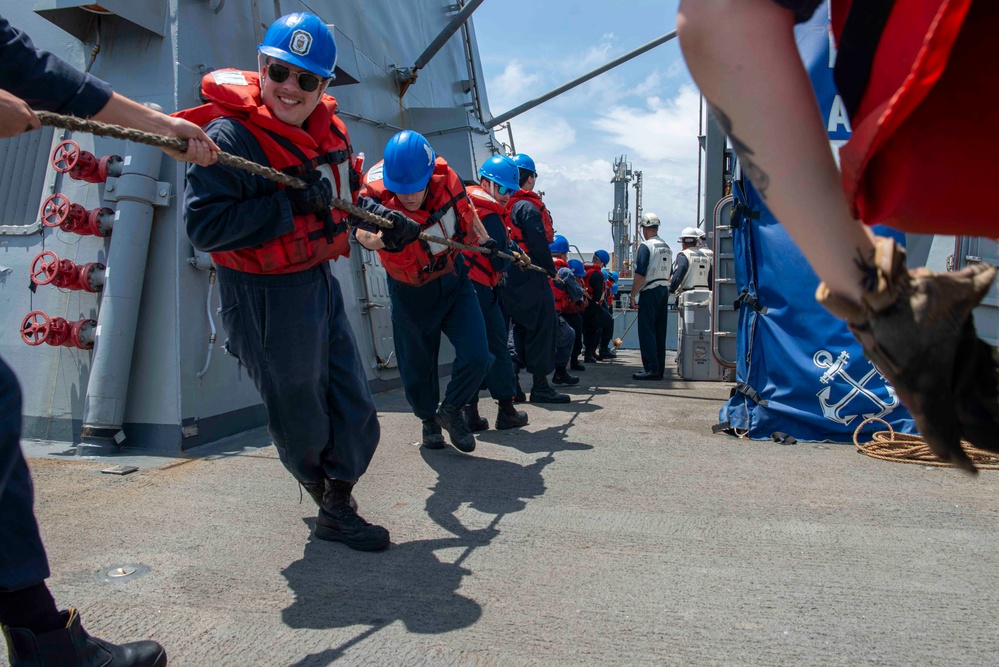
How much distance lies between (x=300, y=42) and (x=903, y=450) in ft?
11.4

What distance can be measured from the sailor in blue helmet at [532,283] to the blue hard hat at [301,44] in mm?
3307

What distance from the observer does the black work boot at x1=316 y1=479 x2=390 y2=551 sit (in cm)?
246

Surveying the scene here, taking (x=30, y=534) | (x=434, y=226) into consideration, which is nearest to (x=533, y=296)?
(x=434, y=226)

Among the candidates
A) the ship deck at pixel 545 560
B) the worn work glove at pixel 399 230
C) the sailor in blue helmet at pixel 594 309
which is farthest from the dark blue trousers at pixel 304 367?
the sailor in blue helmet at pixel 594 309

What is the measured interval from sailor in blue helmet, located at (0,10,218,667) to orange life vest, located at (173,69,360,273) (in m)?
0.74

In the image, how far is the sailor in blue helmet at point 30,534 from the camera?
4.64 feet

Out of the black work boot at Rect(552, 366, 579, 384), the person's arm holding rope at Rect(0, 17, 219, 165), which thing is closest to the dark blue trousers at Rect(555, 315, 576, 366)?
the black work boot at Rect(552, 366, 579, 384)

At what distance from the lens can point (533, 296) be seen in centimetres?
574

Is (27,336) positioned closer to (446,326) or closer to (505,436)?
(446,326)

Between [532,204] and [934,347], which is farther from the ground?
[532,204]

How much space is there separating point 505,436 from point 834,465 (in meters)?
1.94

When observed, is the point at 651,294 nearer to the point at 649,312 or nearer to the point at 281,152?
the point at 649,312

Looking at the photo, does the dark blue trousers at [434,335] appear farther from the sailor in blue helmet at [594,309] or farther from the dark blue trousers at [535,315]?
the sailor in blue helmet at [594,309]

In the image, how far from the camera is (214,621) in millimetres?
1905
